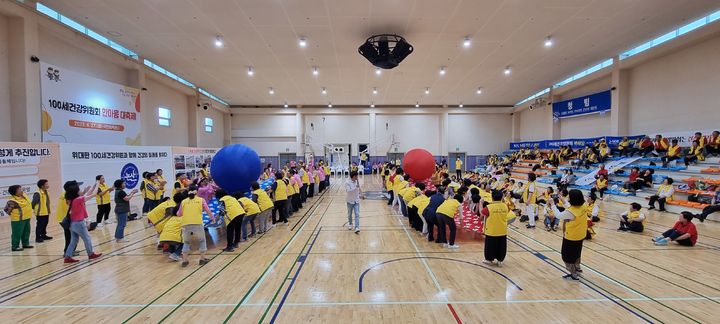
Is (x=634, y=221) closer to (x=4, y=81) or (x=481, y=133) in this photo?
(x=4, y=81)

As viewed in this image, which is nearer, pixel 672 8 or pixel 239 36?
pixel 672 8

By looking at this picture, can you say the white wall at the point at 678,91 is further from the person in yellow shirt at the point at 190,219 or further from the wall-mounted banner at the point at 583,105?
the person in yellow shirt at the point at 190,219

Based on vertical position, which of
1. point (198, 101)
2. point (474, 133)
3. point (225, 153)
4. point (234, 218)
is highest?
point (198, 101)

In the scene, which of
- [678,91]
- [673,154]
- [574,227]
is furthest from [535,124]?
[574,227]

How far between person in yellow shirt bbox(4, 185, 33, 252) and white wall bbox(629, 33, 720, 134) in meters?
Result: 22.2

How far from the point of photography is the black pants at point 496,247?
5.37 metres

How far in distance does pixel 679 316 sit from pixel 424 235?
14.8 ft

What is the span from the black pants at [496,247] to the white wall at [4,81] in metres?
A: 13.7

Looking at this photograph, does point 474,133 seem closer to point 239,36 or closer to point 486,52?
point 486,52

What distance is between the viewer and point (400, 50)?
10.9 metres

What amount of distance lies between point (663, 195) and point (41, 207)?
717 inches

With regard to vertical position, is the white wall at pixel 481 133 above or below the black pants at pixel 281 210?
above

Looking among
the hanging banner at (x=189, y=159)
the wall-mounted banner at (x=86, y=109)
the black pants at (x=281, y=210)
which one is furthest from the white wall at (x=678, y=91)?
the wall-mounted banner at (x=86, y=109)

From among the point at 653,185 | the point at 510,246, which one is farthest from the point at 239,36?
the point at 653,185
